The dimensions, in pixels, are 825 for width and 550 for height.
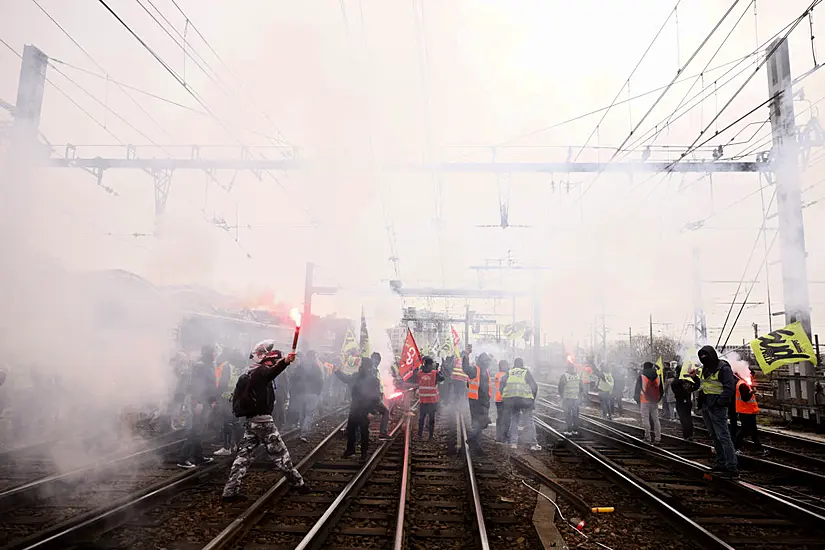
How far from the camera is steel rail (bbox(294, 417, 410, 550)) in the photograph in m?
4.74

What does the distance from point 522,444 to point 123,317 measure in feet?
26.8

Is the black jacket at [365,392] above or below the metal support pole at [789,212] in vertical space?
below

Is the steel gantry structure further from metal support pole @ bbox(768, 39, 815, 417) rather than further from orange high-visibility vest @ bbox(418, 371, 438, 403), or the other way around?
orange high-visibility vest @ bbox(418, 371, 438, 403)

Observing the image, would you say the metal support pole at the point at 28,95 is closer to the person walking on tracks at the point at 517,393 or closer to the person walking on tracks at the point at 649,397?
the person walking on tracks at the point at 517,393

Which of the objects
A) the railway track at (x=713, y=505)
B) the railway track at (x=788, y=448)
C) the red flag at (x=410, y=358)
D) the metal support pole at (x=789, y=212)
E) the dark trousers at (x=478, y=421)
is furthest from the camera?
the red flag at (x=410, y=358)

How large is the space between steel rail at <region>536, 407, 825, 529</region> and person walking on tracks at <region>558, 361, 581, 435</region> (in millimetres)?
986

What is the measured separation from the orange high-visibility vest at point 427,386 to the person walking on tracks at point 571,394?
10.3 feet

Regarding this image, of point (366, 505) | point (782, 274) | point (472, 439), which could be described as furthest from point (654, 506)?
point (782, 274)

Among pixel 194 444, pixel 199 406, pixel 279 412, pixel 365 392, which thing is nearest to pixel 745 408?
pixel 365 392

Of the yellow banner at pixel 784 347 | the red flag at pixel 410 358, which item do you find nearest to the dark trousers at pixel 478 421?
the red flag at pixel 410 358

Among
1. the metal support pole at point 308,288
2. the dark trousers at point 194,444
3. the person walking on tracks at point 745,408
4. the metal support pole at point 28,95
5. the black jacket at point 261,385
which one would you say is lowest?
the dark trousers at point 194,444

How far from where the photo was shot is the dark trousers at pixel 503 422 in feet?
35.0

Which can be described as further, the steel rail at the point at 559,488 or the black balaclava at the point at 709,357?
the black balaclava at the point at 709,357

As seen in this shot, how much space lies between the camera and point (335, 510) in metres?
5.66
